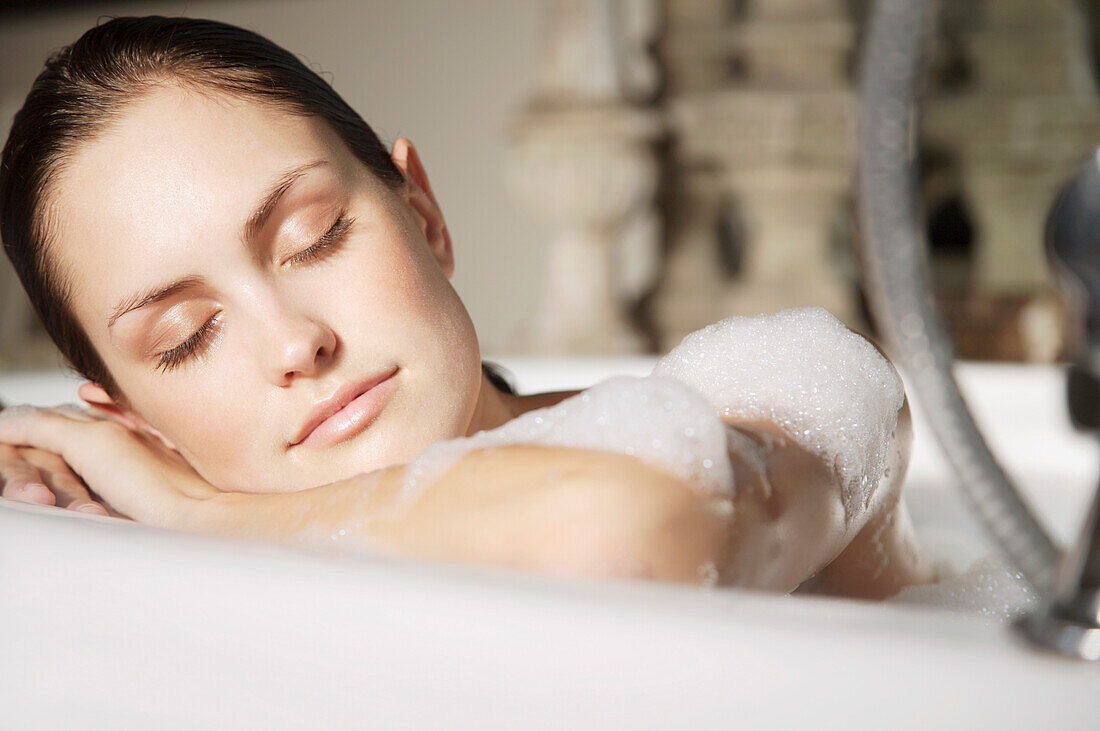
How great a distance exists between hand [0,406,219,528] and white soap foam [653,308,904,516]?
37 cm

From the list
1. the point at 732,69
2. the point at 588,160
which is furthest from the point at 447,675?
the point at 732,69

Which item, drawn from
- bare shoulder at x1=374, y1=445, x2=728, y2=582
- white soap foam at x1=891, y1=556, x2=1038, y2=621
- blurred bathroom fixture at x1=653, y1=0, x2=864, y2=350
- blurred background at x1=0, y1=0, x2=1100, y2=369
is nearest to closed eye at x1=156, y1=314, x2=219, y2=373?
bare shoulder at x1=374, y1=445, x2=728, y2=582

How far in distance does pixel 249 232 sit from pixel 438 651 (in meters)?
0.34

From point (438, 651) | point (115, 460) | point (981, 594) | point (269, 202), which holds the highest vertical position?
point (269, 202)

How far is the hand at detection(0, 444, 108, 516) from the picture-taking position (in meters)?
0.68

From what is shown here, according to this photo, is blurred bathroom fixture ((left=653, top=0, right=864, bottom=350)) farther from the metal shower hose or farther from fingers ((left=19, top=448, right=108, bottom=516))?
the metal shower hose

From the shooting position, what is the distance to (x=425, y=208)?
2.68ft

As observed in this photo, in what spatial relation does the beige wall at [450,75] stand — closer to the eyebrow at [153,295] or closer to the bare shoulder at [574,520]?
the eyebrow at [153,295]

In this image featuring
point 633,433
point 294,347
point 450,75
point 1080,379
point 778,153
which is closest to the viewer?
point 1080,379

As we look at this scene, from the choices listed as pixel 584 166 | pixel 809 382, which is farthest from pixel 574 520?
pixel 584 166

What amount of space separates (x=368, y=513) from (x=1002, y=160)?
2132 mm

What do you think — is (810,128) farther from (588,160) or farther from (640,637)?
(640,637)

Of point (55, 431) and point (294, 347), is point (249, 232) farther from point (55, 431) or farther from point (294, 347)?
point (55, 431)

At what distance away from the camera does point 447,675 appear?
395 millimetres
